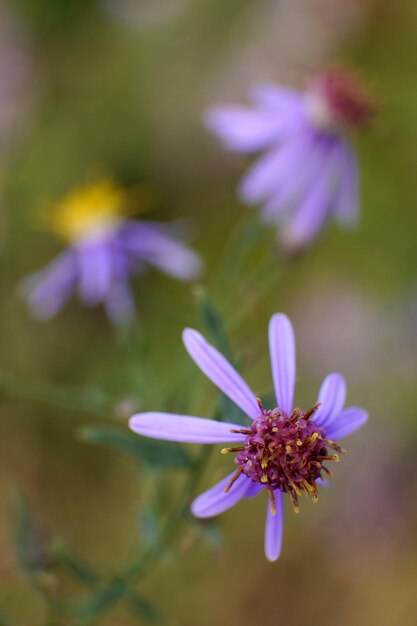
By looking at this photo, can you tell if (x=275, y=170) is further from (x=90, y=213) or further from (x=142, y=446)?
(x=142, y=446)

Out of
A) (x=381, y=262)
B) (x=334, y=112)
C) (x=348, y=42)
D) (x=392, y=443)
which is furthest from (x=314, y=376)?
(x=348, y=42)

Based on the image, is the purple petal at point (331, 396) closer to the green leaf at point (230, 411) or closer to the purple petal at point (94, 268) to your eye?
the green leaf at point (230, 411)

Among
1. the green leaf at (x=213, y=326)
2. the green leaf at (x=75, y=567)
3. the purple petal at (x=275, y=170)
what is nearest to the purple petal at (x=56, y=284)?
the purple petal at (x=275, y=170)

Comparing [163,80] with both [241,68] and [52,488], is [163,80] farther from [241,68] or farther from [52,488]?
[52,488]

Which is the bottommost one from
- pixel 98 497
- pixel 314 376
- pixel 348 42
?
pixel 314 376

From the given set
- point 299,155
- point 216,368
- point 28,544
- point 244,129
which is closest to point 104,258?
point 244,129
